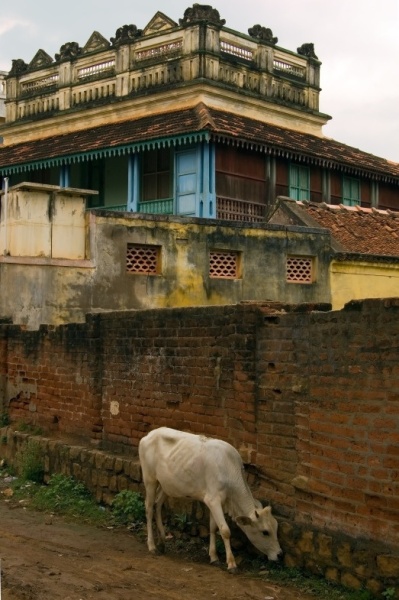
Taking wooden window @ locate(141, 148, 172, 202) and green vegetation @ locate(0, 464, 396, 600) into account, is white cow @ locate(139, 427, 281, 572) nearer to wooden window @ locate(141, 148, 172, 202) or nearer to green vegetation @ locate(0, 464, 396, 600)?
green vegetation @ locate(0, 464, 396, 600)

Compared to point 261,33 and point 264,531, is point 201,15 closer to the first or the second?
point 261,33

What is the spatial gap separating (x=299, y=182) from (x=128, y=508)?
1402 centimetres

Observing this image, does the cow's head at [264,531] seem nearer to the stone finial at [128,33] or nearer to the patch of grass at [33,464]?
the patch of grass at [33,464]

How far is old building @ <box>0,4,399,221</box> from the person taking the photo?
20.0 metres

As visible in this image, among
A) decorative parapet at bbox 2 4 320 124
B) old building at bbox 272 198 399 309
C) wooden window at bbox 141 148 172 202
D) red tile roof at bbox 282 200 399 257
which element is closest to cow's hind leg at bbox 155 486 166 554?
old building at bbox 272 198 399 309

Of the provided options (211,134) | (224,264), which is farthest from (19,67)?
(224,264)

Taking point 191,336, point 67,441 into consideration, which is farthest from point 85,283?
point 191,336

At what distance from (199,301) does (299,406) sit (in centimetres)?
824

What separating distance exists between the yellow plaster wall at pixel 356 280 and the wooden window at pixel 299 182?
15.8 feet

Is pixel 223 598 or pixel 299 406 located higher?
pixel 299 406

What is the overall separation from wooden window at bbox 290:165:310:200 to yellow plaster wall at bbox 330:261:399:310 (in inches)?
189

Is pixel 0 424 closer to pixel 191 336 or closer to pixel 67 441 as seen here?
pixel 67 441

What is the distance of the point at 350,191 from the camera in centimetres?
2327

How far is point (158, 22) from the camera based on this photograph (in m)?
21.7
